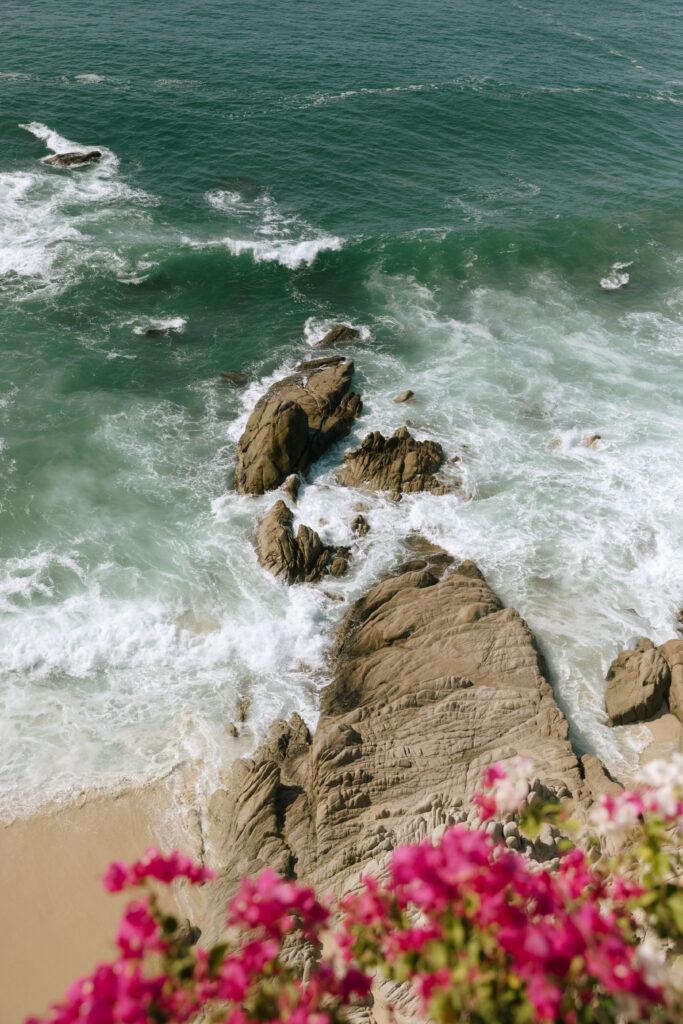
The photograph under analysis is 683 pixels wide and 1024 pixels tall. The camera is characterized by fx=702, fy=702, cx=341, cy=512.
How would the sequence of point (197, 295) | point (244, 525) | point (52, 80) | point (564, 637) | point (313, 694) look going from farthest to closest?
point (52, 80)
point (197, 295)
point (244, 525)
point (564, 637)
point (313, 694)

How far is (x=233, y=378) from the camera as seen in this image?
114ft

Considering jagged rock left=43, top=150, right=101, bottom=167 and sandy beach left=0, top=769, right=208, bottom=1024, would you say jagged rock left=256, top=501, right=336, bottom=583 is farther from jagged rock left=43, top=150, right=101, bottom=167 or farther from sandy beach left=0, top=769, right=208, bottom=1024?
jagged rock left=43, top=150, right=101, bottom=167

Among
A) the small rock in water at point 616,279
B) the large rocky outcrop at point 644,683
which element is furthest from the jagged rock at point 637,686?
the small rock in water at point 616,279

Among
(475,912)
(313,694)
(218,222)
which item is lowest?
(313,694)

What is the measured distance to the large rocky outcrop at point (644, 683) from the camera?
2092 cm

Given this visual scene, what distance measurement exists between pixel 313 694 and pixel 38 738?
26.9 feet

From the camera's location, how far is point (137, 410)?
33.1m

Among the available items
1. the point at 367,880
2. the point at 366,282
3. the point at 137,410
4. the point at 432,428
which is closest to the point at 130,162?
the point at 366,282

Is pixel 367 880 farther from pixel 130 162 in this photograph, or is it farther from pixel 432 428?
pixel 130 162

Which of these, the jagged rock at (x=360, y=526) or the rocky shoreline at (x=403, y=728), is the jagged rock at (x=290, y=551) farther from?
the jagged rock at (x=360, y=526)

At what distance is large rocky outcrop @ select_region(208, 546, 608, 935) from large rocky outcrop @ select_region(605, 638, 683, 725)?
262 centimetres

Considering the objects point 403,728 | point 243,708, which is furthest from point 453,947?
point 243,708

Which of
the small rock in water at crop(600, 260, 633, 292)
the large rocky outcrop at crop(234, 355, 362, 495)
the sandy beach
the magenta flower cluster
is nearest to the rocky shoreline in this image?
the sandy beach

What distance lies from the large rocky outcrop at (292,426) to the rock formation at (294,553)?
301 cm
